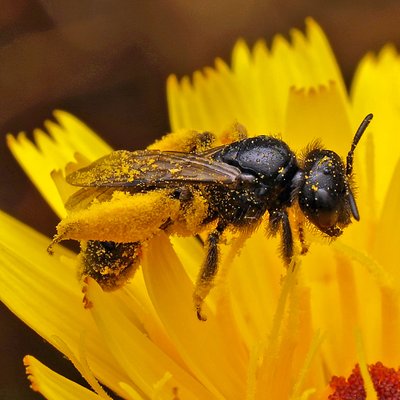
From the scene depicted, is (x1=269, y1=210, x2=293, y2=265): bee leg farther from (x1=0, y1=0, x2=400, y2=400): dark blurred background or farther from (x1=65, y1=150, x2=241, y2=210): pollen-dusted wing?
(x1=0, y1=0, x2=400, y2=400): dark blurred background

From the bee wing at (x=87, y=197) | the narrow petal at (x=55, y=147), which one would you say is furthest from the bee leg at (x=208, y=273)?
the narrow petal at (x=55, y=147)

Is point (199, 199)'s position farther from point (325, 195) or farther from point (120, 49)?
point (120, 49)

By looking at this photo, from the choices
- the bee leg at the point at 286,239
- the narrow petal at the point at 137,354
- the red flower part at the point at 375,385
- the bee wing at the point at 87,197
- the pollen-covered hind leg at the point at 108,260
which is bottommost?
the narrow petal at the point at 137,354

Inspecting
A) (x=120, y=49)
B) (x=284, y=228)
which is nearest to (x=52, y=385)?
(x=284, y=228)

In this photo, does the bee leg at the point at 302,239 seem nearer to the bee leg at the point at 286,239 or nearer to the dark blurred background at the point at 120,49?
the bee leg at the point at 286,239

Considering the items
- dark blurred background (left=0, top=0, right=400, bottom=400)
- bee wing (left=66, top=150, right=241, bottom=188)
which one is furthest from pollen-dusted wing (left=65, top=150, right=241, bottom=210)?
dark blurred background (left=0, top=0, right=400, bottom=400)

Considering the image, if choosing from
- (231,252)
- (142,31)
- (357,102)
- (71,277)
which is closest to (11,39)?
(142,31)

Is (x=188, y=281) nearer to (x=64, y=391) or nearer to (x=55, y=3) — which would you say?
(x=64, y=391)

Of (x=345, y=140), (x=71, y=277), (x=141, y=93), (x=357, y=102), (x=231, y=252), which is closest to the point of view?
(x=231, y=252)
